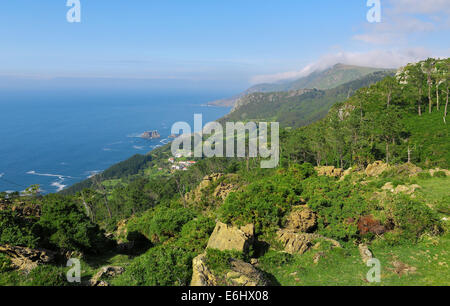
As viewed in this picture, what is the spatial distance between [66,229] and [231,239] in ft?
44.1

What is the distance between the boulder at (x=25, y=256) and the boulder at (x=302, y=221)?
16829 mm

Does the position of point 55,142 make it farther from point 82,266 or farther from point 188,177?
point 82,266

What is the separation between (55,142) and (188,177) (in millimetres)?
159937

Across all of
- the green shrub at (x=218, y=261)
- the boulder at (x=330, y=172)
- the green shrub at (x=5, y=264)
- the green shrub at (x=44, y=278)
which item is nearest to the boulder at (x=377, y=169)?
the boulder at (x=330, y=172)

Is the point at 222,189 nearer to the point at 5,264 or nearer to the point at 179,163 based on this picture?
the point at 5,264

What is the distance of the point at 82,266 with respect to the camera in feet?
55.6

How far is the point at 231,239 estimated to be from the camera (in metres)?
15.9

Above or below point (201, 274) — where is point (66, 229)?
below

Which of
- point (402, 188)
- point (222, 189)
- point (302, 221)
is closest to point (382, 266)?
point (302, 221)

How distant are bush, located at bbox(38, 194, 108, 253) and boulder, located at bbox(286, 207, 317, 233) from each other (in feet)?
52.7

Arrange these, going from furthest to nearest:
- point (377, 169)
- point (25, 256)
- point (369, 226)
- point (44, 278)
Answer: point (377, 169)
point (369, 226)
point (25, 256)
point (44, 278)
